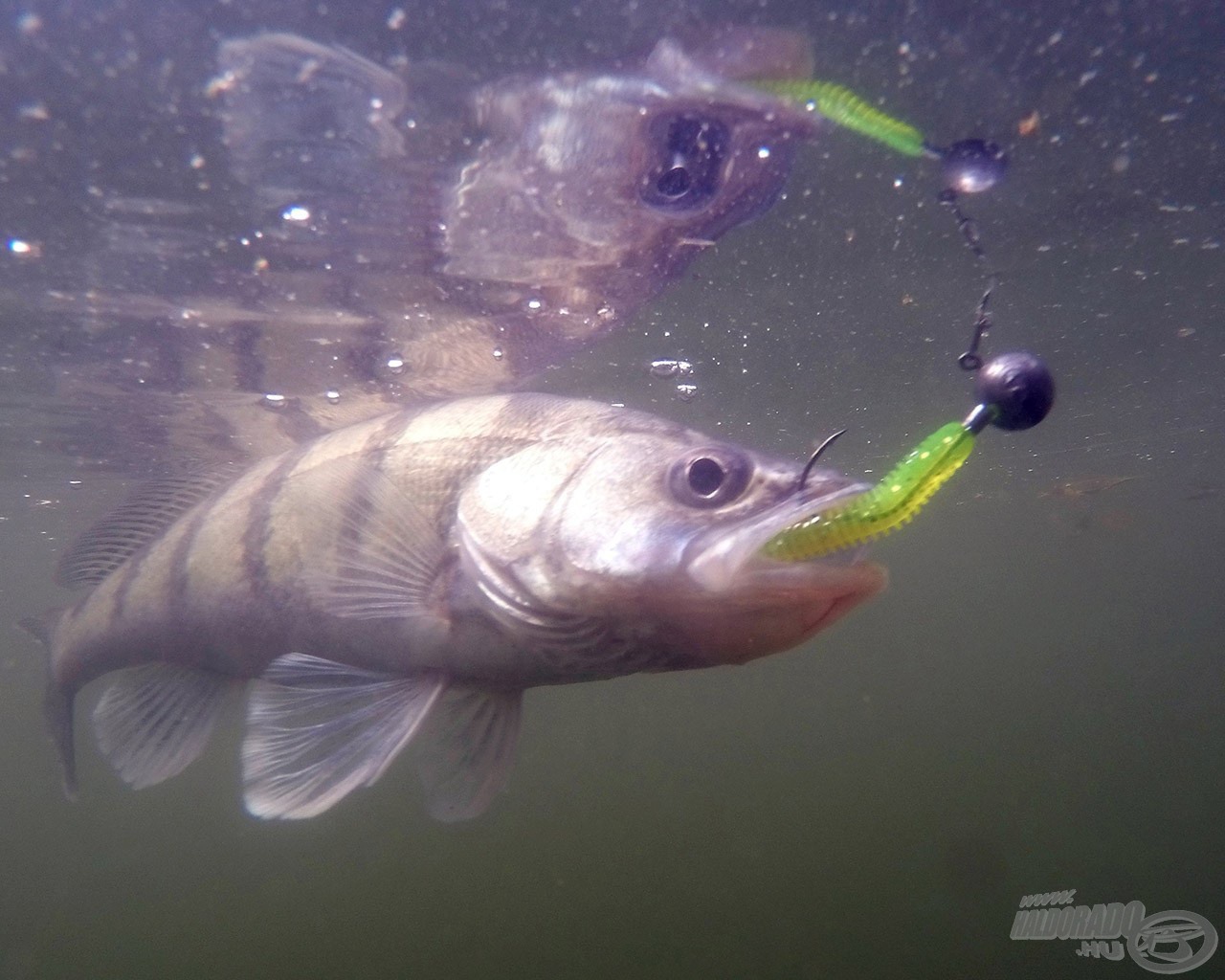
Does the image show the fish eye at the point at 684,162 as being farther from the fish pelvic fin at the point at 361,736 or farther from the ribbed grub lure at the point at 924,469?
the fish pelvic fin at the point at 361,736

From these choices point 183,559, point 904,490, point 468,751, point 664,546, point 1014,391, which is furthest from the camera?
point 183,559

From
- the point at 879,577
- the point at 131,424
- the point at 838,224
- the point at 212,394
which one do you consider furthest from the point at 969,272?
the point at 131,424

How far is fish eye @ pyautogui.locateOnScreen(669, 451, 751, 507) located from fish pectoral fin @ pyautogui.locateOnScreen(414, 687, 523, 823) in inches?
63.3

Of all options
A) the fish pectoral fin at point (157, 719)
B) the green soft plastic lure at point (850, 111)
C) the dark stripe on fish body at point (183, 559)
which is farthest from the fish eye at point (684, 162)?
the fish pectoral fin at point (157, 719)

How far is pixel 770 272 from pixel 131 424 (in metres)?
10.0

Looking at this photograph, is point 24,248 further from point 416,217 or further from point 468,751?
point 468,751

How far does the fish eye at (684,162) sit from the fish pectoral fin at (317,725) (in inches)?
154

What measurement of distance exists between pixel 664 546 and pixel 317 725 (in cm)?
196

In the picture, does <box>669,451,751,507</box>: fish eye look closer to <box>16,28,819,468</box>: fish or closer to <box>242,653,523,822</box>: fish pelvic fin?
<box>242,653,523,822</box>: fish pelvic fin

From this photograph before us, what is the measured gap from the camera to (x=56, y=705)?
21.4ft

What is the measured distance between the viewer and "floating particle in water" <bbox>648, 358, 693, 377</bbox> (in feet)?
34.3

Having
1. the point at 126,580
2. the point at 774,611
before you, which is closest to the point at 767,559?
the point at 774,611

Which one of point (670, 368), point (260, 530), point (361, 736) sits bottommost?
point (361, 736)

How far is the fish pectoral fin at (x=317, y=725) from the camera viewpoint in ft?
11.2
